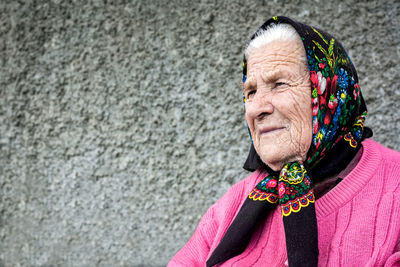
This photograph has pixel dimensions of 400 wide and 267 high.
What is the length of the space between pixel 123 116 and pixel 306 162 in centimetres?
148

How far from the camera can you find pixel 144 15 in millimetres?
2412

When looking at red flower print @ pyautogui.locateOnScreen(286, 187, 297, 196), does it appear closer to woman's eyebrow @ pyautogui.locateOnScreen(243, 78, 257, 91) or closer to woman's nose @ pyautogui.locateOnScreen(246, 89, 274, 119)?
woman's nose @ pyautogui.locateOnScreen(246, 89, 274, 119)

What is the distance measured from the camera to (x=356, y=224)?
3.62 feet

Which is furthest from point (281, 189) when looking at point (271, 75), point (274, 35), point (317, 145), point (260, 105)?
point (274, 35)

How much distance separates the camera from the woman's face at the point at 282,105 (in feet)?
4.12

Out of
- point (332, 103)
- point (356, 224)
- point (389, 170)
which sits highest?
point (332, 103)

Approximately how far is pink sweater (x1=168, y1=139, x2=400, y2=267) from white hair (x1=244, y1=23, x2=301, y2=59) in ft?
1.67

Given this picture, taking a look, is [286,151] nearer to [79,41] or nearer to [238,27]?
[238,27]

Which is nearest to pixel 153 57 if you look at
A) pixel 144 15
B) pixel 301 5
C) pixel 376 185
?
pixel 144 15

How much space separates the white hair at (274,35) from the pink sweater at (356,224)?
0.51 metres

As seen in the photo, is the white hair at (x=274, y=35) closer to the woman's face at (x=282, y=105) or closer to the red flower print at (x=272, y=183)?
the woman's face at (x=282, y=105)

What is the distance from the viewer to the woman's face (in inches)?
49.5

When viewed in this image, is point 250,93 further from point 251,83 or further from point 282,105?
point 282,105

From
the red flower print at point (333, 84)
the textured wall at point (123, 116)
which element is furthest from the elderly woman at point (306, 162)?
the textured wall at point (123, 116)
